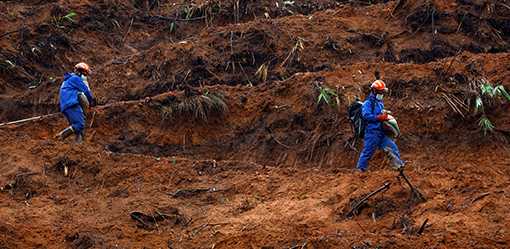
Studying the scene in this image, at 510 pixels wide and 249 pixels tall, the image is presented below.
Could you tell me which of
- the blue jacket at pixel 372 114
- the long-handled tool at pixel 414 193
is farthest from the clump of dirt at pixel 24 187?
the long-handled tool at pixel 414 193

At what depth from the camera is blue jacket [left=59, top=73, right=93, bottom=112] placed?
1225 cm

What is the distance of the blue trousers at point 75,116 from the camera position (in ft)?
40.4

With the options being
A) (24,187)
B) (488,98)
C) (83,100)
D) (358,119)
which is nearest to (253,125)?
(358,119)

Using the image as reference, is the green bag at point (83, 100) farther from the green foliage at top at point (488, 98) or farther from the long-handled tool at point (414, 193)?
the green foliage at top at point (488, 98)

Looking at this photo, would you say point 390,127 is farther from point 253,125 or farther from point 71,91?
point 71,91

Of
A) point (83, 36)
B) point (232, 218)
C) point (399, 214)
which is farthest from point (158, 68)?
point (399, 214)

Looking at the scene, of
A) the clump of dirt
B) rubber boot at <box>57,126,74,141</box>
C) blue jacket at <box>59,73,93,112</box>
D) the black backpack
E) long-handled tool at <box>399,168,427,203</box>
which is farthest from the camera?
rubber boot at <box>57,126,74,141</box>

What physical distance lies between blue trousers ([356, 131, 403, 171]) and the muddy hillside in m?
0.26

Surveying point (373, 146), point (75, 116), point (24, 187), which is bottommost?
point (24, 187)

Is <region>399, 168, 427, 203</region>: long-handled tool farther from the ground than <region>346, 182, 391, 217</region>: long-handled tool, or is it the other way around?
<region>399, 168, 427, 203</region>: long-handled tool

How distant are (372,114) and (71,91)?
4.29 metres

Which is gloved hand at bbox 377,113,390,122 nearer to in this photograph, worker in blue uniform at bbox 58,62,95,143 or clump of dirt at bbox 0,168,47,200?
worker in blue uniform at bbox 58,62,95,143

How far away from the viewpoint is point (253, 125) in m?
13.1

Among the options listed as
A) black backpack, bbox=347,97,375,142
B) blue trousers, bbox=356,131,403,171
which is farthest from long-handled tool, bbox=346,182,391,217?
black backpack, bbox=347,97,375,142
